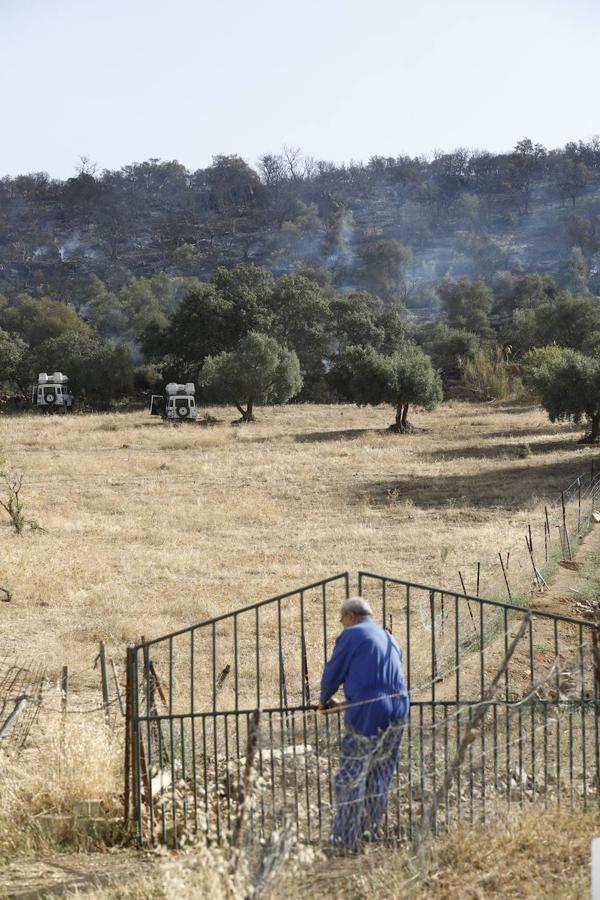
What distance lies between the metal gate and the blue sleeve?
14 cm

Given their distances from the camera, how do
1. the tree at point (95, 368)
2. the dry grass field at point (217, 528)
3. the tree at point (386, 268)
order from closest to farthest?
1. the dry grass field at point (217, 528)
2. the tree at point (95, 368)
3. the tree at point (386, 268)

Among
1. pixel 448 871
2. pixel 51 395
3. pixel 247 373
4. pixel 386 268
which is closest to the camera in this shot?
pixel 448 871

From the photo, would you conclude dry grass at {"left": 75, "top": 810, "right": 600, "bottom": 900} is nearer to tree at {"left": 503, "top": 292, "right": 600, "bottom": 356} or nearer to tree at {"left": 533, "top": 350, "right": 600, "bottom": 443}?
tree at {"left": 533, "top": 350, "right": 600, "bottom": 443}

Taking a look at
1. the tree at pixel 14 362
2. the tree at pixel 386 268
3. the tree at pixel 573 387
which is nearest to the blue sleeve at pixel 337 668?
the tree at pixel 573 387

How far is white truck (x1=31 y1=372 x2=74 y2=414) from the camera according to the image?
5966 cm

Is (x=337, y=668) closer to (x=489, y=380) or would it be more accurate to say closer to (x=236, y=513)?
(x=236, y=513)

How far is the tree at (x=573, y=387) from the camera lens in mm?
35688

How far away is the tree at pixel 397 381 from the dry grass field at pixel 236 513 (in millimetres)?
1368

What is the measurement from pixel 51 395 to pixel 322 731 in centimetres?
5302

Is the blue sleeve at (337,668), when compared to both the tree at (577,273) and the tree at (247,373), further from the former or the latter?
the tree at (577,273)

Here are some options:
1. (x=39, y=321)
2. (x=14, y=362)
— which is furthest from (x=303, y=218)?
(x=14, y=362)

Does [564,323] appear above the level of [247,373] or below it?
above

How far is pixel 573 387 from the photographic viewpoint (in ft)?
118

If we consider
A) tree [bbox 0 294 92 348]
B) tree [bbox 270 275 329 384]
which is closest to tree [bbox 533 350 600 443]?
Result: tree [bbox 270 275 329 384]
